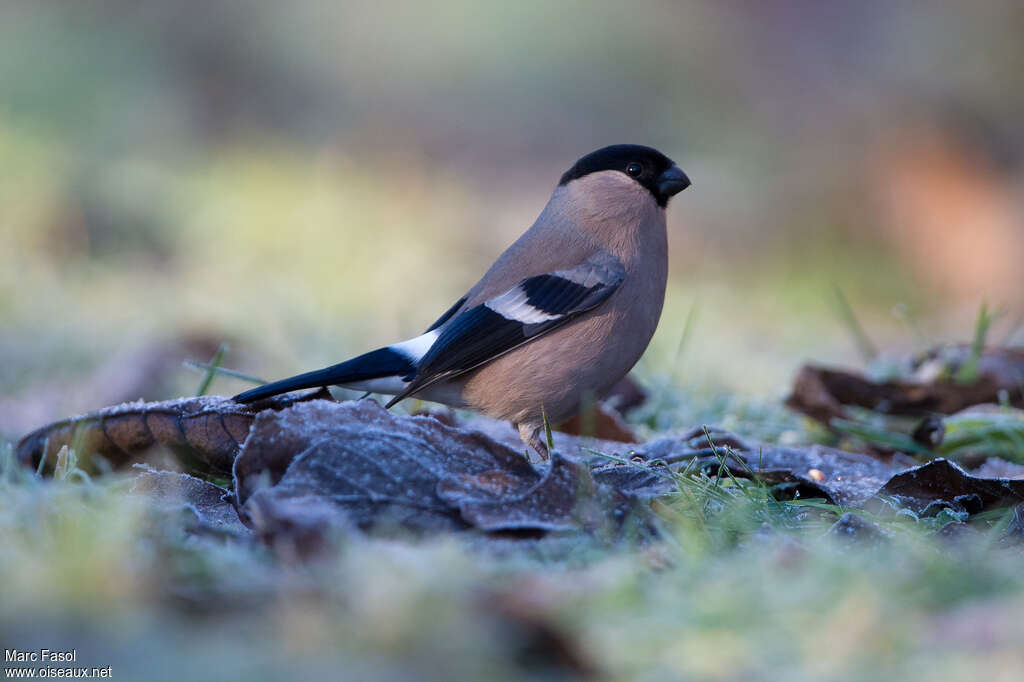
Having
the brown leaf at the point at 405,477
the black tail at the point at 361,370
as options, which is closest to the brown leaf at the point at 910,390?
the black tail at the point at 361,370

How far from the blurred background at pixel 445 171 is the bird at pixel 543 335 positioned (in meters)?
1.12

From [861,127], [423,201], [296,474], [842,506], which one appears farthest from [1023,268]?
[296,474]

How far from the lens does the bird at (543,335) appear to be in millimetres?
3254

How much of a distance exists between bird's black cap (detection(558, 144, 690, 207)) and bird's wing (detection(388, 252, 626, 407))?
0.50 m

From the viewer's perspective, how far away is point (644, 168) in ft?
12.5

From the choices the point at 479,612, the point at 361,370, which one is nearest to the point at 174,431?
the point at 361,370

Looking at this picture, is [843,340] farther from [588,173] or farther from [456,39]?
[456,39]

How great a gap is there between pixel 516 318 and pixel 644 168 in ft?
2.82

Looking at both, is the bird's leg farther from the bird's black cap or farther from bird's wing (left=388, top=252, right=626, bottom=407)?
the bird's black cap

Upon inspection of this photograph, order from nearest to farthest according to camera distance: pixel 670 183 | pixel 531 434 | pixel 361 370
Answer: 1. pixel 361 370
2. pixel 531 434
3. pixel 670 183

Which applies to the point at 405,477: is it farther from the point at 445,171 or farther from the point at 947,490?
the point at 445,171

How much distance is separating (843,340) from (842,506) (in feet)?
15.7

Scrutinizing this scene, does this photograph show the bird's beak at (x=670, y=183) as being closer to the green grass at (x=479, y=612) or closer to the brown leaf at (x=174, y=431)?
the brown leaf at (x=174, y=431)

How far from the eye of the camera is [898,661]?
1278 mm
